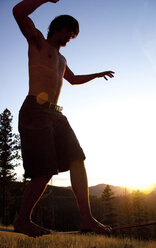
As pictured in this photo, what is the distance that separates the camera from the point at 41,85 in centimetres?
252

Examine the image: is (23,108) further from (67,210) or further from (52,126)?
(67,210)

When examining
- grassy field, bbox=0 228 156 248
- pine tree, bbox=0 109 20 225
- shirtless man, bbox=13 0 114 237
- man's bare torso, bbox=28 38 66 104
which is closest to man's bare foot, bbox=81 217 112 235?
shirtless man, bbox=13 0 114 237

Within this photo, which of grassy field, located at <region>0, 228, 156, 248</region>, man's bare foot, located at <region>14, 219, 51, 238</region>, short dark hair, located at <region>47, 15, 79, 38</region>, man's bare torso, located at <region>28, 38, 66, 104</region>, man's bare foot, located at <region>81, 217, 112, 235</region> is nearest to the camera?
man's bare foot, located at <region>14, 219, 51, 238</region>

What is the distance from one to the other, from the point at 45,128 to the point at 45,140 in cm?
14

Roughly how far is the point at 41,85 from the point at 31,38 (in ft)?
1.86

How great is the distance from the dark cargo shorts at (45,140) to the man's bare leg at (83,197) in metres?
0.11

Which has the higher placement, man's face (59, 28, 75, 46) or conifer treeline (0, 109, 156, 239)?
man's face (59, 28, 75, 46)

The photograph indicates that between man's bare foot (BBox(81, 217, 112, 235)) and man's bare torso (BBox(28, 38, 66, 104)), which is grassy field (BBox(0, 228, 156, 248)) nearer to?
man's bare foot (BBox(81, 217, 112, 235))

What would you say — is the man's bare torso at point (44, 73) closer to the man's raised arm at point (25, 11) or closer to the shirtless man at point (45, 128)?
the shirtless man at point (45, 128)

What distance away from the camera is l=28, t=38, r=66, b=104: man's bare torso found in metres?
2.52

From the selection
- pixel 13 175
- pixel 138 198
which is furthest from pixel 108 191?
pixel 13 175

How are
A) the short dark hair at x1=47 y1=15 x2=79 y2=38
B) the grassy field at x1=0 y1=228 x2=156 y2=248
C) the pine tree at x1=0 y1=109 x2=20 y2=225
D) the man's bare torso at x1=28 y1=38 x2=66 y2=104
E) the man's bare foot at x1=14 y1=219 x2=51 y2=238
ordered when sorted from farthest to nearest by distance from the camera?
1. the pine tree at x1=0 y1=109 x2=20 y2=225
2. the grassy field at x1=0 y1=228 x2=156 y2=248
3. the short dark hair at x1=47 y1=15 x2=79 y2=38
4. the man's bare torso at x1=28 y1=38 x2=66 y2=104
5. the man's bare foot at x1=14 y1=219 x2=51 y2=238

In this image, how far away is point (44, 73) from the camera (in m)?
2.54

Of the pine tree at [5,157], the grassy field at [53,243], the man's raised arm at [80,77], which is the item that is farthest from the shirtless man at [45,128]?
the pine tree at [5,157]
